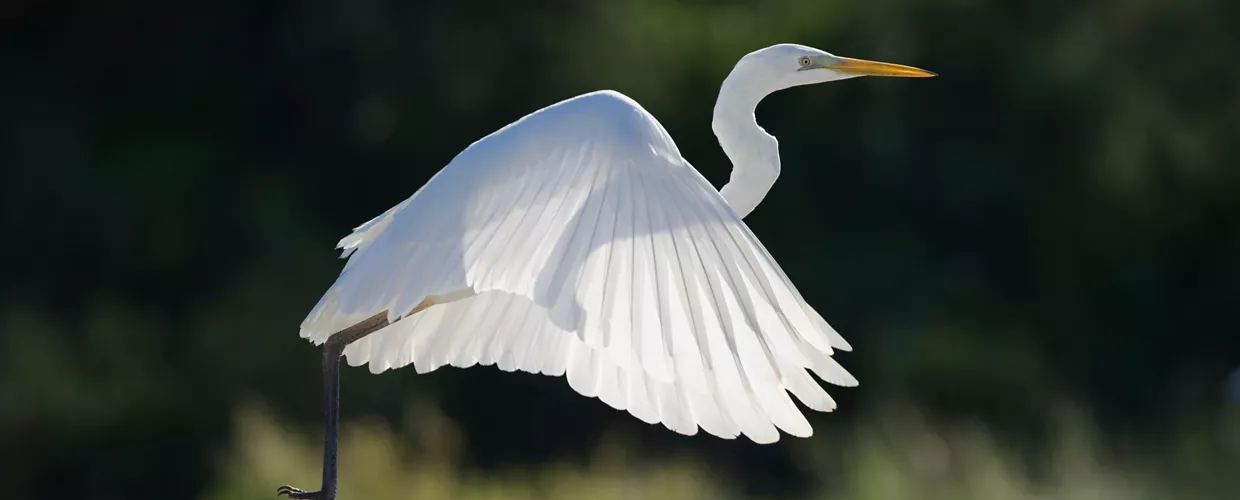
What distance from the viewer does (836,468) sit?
4.93 meters

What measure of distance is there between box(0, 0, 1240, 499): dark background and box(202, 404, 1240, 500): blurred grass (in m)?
0.18

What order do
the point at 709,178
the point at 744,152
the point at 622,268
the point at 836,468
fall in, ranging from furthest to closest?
the point at 709,178 → the point at 836,468 → the point at 744,152 → the point at 622,268

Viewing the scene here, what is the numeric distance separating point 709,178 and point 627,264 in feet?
13.6

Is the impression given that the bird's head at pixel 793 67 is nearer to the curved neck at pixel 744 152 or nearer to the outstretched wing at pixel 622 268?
the curved neck at pixel 744 152

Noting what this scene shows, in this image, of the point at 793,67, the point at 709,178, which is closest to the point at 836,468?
the point at 709,178

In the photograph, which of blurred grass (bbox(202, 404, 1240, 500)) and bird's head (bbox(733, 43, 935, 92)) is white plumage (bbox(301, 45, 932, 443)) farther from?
blurred grass (bbox(202, 404, 1240, 500))

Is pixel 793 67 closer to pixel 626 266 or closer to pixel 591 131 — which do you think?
A: pixel 591 131

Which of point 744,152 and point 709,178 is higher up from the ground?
point 709,178

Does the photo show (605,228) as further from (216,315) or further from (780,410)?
(216,315)

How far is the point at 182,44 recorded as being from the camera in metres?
7.30

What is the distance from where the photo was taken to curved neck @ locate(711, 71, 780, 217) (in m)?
2.28

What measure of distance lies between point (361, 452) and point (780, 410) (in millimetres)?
2799

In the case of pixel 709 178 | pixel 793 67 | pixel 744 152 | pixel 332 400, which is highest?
pixel 709 178

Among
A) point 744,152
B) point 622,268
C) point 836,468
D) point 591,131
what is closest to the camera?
point 622,268
